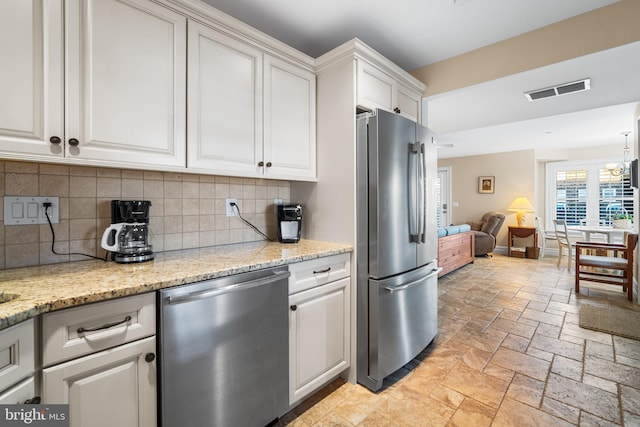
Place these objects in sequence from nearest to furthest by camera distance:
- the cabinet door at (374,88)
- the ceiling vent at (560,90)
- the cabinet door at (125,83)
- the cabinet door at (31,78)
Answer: the cabinet door at (31,78) < the cabinet door at (125,83) < the cabinet door at (374,88) < the ceiling vent at (560,90)

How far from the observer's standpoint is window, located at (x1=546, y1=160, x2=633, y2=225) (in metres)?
6.00

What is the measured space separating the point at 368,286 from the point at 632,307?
11.7ft

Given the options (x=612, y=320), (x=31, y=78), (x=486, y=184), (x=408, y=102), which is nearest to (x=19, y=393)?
(x=31, y=78)

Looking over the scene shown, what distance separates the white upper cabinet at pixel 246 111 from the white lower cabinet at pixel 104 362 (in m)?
0.82

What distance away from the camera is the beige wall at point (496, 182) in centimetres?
662

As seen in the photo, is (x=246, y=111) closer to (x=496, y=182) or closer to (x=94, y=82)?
(x=94, y=82)

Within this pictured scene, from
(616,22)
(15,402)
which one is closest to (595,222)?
(616,22)

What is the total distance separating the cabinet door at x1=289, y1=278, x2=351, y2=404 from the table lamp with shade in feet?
20.7

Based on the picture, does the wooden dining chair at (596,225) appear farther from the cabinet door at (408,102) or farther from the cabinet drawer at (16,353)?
the cabinet drawer at (16,353)

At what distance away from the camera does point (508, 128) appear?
4.82 m

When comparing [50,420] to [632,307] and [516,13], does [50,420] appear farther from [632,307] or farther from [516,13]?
[632,307]

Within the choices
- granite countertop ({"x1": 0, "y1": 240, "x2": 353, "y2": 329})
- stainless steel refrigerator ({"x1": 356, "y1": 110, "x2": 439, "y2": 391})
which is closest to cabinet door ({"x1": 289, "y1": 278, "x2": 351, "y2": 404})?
stainless steel refrigerator ({"x1": 356, "y1": 110, "x2": 439, "y2": 391})

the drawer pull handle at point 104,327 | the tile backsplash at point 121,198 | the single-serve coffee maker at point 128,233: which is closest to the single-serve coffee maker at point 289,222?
the tile backsplash at point 121,198

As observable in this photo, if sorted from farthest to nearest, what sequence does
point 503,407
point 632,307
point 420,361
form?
point 632,307 → point 420,361 → point 503,407
